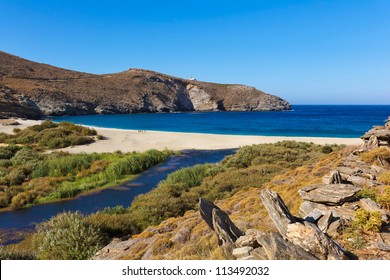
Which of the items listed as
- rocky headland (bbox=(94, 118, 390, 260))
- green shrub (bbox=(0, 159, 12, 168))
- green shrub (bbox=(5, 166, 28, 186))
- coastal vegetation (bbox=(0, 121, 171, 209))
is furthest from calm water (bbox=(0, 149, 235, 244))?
green shrub (bbox=(0, 159, 12, 168))

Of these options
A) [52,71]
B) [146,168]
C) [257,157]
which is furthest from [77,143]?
[52,71]

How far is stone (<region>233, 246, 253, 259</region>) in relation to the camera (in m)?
4.79

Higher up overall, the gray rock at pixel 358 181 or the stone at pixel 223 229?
the gray rock at pixel 358 181

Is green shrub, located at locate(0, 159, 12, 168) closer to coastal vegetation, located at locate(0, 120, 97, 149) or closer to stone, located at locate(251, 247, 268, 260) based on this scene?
coastal vegetation, located at locate(0, 120, 97, 149)

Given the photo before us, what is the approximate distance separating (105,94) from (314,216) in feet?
399

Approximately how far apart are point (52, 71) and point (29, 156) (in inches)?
4903

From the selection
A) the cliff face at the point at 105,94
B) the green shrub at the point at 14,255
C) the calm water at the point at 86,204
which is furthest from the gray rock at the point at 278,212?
the cliff face at the point at 105,94

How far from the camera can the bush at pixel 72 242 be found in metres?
7.55

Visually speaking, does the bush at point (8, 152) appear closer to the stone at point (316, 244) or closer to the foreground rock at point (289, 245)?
the foreground rock at point (289, 245)

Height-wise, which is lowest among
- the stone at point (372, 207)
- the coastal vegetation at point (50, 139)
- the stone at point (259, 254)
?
the coastal vegetation at point (50, 139)

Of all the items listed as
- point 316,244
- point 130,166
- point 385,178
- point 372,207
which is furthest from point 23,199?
point 385,178

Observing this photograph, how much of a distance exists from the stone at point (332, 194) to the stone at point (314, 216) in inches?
28.5

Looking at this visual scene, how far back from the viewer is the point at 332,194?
682 centimetres

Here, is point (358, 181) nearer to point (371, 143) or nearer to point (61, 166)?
→ point (371, 143)
